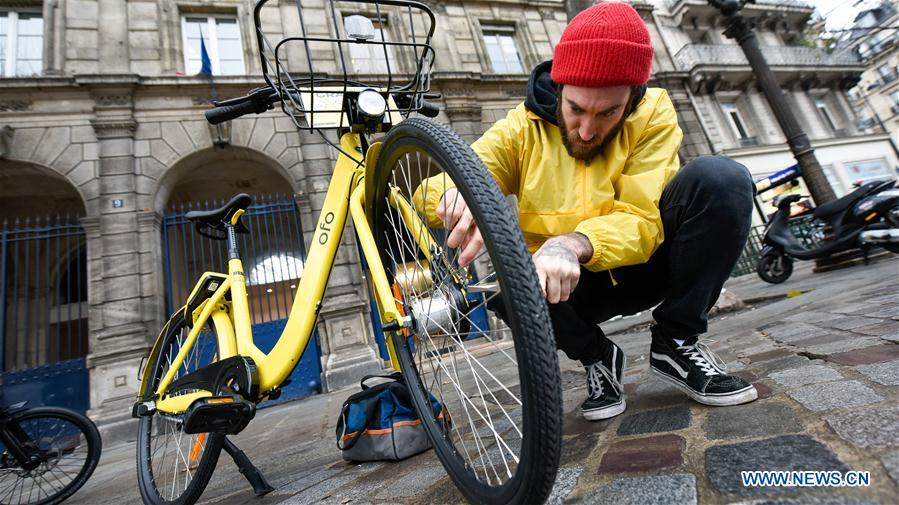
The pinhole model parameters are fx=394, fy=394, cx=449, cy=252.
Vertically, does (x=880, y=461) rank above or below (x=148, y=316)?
below

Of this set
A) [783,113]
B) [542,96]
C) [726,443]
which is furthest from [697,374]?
[783,113]

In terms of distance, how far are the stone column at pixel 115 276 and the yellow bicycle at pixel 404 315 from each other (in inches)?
176

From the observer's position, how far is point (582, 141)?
4.22ft

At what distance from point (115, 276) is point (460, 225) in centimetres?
670

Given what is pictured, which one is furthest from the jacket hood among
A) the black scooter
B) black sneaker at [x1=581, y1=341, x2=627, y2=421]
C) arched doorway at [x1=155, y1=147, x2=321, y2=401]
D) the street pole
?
the street pole

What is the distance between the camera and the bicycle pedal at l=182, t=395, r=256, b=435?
1.20 meters

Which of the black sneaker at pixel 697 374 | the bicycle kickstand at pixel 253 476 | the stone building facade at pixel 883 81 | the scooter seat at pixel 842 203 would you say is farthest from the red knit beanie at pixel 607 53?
the stone building facade at pixel 883 81

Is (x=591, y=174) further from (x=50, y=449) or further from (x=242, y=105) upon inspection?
(x=50, y=449)

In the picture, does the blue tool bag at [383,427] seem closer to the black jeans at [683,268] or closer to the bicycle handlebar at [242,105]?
the black jeans at [683,268]

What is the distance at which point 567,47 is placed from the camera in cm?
122

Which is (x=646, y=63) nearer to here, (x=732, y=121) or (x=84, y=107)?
(x=84, y=107)

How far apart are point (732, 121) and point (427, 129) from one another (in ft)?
51.3

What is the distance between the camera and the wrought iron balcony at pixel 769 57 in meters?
12.6

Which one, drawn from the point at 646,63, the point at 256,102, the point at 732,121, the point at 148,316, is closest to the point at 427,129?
the point at 646,63
